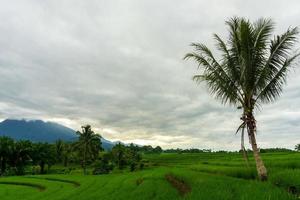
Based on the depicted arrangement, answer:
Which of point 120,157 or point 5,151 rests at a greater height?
point 5,151

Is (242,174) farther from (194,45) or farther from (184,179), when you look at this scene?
(194,45)

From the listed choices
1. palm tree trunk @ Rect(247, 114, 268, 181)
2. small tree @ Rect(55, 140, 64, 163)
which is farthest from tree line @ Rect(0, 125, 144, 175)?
palm tree trunk @ Rect(247, 114, 268, 181)

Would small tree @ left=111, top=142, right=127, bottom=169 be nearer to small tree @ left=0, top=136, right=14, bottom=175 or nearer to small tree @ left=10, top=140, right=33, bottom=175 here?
small tree @ left=10, top=140, right=33, bottom=175

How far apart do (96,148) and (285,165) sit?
57.3 meters

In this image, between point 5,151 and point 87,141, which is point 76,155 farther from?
point 5,151

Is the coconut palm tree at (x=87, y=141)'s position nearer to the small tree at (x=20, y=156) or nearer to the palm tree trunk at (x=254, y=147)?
the small tree at (x=20, y=156)

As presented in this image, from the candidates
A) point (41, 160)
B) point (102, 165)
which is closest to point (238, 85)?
point (102, 165)

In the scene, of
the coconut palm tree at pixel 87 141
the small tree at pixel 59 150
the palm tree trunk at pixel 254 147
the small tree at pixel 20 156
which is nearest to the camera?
the palm tree trunk at pixel 254 147

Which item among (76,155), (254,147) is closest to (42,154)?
(76,155)

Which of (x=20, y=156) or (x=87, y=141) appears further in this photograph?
(x=20, y=156)

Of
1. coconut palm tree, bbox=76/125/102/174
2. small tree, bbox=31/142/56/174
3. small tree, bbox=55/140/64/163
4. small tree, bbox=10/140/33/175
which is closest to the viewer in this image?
coconut palm tree, bbox=76/125/102/174

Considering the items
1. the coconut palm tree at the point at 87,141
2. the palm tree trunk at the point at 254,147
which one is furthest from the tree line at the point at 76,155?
the palm tree trunk at the point at 254,147

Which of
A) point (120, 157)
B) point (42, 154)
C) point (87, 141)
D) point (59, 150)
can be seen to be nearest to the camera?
point (87, 141)

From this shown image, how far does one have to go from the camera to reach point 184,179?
25.9 metres
